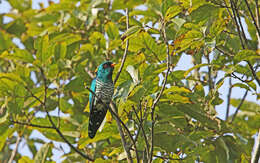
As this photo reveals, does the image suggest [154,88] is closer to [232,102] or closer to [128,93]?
[128,93]

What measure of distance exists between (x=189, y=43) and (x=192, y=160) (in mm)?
762

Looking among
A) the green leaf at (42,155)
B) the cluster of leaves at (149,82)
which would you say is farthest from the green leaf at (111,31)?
the green leaf at (42,155)

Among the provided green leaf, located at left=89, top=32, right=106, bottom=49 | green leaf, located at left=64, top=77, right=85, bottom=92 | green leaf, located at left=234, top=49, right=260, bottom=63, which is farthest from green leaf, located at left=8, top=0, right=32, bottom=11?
green leaf, located at left=234, top=49, right=260, bottom=63

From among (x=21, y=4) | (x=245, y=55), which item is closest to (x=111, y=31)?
(x=245, y=55)

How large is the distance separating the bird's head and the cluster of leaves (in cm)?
16

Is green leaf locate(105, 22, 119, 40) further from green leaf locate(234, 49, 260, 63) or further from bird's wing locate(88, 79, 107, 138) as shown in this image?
green leaf locate(234, 49, 260, 63)

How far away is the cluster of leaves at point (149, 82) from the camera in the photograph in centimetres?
235

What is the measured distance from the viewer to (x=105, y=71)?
3.56 meters

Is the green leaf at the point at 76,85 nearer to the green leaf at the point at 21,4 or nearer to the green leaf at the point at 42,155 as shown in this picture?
the green leaf at the point at 42,155

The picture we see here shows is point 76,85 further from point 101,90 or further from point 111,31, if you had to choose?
point 111,31

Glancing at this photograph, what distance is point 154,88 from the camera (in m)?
2.40

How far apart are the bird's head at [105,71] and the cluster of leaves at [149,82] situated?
0.16 m

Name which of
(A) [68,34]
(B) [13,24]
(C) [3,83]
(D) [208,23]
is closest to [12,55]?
(C) [3,83]

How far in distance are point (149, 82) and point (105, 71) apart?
4.02ft
